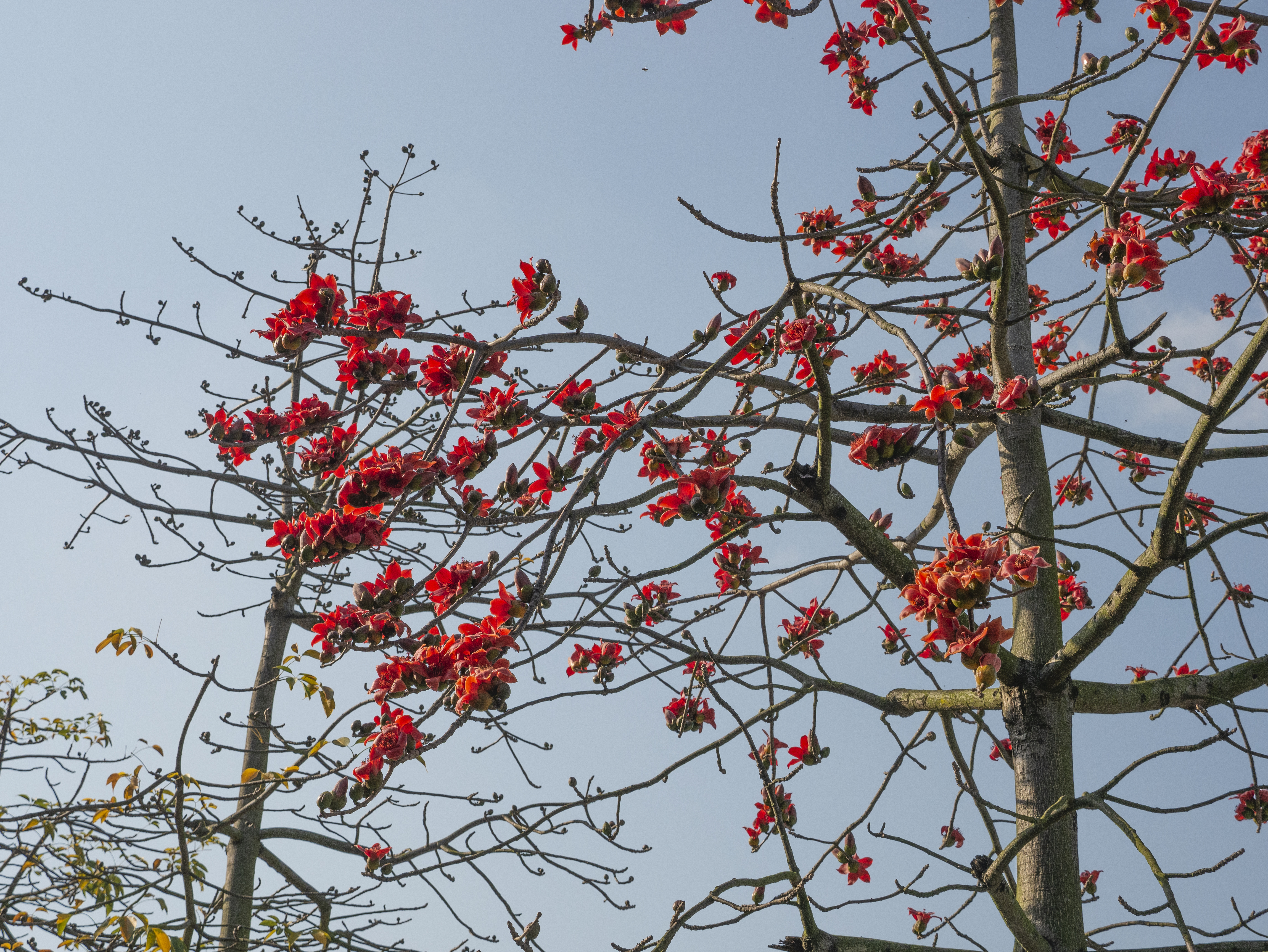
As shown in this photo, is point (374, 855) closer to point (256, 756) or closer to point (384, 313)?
point (256, 756)

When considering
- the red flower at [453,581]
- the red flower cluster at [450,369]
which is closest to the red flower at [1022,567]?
the red flower at [453,581]

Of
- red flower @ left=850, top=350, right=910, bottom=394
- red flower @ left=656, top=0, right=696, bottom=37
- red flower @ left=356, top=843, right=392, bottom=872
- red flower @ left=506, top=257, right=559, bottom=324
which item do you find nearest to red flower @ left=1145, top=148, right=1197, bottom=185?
red flower @ left=850, top=350, right=910, bottom=394

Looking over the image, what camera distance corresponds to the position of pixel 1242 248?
3062 millimetres

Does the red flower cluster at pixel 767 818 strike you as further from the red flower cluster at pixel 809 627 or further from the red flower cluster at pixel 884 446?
the red flower cluster at pixel 884 446

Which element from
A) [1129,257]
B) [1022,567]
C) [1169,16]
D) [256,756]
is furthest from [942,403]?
[256,756]

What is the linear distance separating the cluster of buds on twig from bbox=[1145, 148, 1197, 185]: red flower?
4.58ft

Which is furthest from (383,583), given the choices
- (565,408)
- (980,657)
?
(980,657)

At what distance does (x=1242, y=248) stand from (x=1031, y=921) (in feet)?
7.61

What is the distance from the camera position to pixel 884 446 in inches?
76.7

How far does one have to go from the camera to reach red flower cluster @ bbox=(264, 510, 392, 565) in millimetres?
1916

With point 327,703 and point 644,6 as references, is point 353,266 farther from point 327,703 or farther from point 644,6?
point 644,6

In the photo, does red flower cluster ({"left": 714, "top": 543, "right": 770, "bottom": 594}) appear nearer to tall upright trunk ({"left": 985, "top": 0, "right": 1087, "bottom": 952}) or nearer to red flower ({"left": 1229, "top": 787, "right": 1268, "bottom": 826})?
tall upright trunk ({"left": 985, "top": 0, "right": 1087, "bottom": 952})

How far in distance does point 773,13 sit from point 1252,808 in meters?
3.24

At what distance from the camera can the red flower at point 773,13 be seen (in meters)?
2.03
